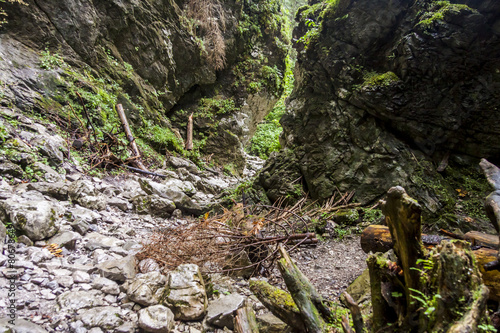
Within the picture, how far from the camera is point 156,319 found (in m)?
1.98

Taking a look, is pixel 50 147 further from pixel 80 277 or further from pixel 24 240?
pixel 80 277

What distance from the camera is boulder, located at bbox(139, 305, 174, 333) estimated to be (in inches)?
75.6

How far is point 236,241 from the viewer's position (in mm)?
3377

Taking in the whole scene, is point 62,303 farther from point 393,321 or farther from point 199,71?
point 199,71

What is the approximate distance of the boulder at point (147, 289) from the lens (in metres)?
2.22

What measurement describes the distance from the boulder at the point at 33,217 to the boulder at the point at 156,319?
171cm

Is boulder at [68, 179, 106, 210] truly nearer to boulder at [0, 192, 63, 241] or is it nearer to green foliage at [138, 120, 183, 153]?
boulder at [0, 192, 63, 241]

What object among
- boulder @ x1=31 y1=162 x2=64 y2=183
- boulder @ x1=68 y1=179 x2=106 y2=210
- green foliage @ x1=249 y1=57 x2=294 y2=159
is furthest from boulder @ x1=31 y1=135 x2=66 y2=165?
green foliage @ x1=249 y1=57 x2=294 y2=159

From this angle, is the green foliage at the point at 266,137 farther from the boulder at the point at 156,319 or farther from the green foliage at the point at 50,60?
the boulder at the point at 156,319

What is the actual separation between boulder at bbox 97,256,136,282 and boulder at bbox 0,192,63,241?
87cm

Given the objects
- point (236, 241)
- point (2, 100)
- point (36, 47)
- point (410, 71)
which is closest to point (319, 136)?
point (410, 71)

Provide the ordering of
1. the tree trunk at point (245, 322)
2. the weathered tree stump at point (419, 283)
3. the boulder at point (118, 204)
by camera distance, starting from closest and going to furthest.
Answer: the weathered tree stump at point (419, 283) < the tree trunk at point (245, 322) < the boulder at point (118, 204)

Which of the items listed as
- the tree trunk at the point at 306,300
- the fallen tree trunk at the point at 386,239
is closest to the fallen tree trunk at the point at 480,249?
the fallen tree trunk at the point at 386,239

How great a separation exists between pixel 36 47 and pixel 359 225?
973 centimetres
